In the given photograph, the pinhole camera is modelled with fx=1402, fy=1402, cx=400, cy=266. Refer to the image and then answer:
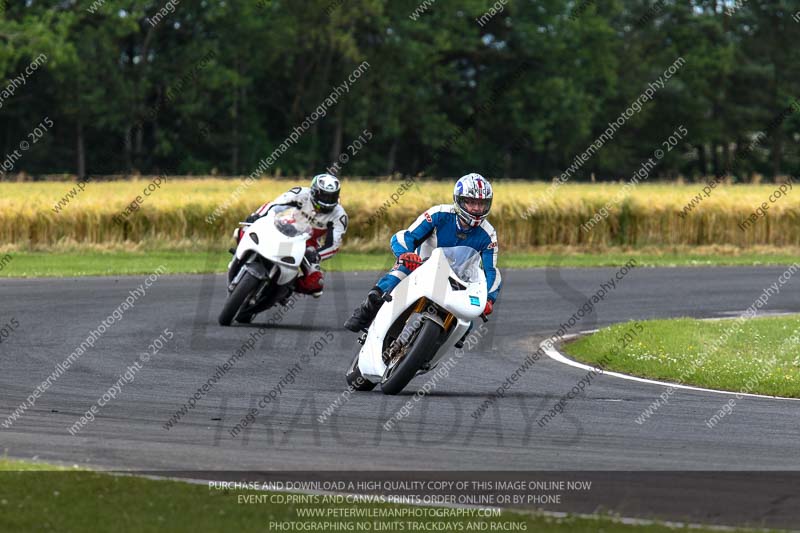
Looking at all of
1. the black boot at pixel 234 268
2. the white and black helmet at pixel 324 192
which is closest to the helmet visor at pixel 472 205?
the white and black helmet at pixel 324 192

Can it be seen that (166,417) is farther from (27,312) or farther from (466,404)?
(27,312)

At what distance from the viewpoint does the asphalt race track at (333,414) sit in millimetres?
8562

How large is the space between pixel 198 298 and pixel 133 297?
0.93 meters

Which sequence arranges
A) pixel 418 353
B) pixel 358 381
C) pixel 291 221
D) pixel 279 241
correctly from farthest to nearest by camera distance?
pixel 291 221, pixel 279 241, pixel 358 381, pixel 418 353

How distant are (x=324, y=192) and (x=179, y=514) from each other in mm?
9573

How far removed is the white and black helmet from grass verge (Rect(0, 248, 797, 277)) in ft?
29.0

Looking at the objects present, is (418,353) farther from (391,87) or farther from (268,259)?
(391,87)

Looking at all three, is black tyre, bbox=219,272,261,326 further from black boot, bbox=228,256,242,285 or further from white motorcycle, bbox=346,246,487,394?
white motorcycle, bbox=346,246,487,394

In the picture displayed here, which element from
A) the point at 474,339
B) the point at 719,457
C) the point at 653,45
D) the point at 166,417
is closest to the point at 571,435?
the point at 719,457

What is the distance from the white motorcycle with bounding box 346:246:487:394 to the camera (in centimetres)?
1120

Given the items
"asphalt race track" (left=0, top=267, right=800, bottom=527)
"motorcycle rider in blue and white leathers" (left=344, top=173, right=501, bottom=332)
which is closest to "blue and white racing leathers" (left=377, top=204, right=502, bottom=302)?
"motorcycle rider in blue and white leathers" (left=344, top=173, right=501, bottom=332)

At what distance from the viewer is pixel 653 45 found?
83.2m

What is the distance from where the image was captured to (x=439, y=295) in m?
11.2

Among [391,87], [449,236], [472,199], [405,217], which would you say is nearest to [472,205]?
[472,199]
